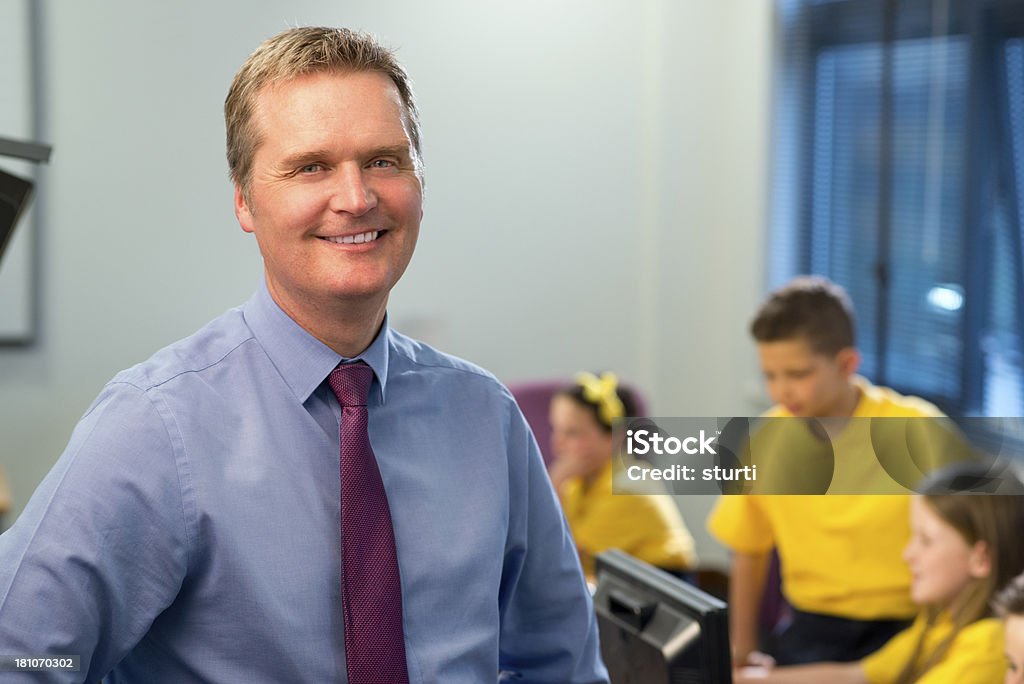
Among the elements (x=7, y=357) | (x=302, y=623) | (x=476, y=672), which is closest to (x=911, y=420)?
(x=476, y=672)

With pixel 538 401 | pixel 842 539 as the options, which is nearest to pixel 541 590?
pixel 842 539

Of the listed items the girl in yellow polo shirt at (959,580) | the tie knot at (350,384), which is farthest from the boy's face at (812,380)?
the tie knot at (350,384)

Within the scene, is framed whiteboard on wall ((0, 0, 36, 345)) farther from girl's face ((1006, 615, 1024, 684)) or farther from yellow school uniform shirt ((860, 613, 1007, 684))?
girl's face ((1006, 615, 1024, 684))

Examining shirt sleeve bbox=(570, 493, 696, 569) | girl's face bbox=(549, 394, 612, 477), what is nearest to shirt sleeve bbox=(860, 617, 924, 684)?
shirt sleeve bbox=(570, 493, 696, 569)

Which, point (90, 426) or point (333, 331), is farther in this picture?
point (333, 331)

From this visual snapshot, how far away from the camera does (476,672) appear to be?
1213 mm

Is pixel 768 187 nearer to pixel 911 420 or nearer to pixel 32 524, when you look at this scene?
pixel 911 420

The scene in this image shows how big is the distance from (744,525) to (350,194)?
176cm

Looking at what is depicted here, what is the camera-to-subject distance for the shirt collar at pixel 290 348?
118 cm

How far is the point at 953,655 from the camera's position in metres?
2.00

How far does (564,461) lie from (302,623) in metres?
2.06

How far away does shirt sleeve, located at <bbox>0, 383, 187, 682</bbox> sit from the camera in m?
0.98

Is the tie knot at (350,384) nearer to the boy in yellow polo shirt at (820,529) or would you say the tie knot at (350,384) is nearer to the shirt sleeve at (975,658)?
the shirt sleeve at (975,658)

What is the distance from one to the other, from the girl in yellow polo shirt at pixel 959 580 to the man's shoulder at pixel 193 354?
1.36 m
